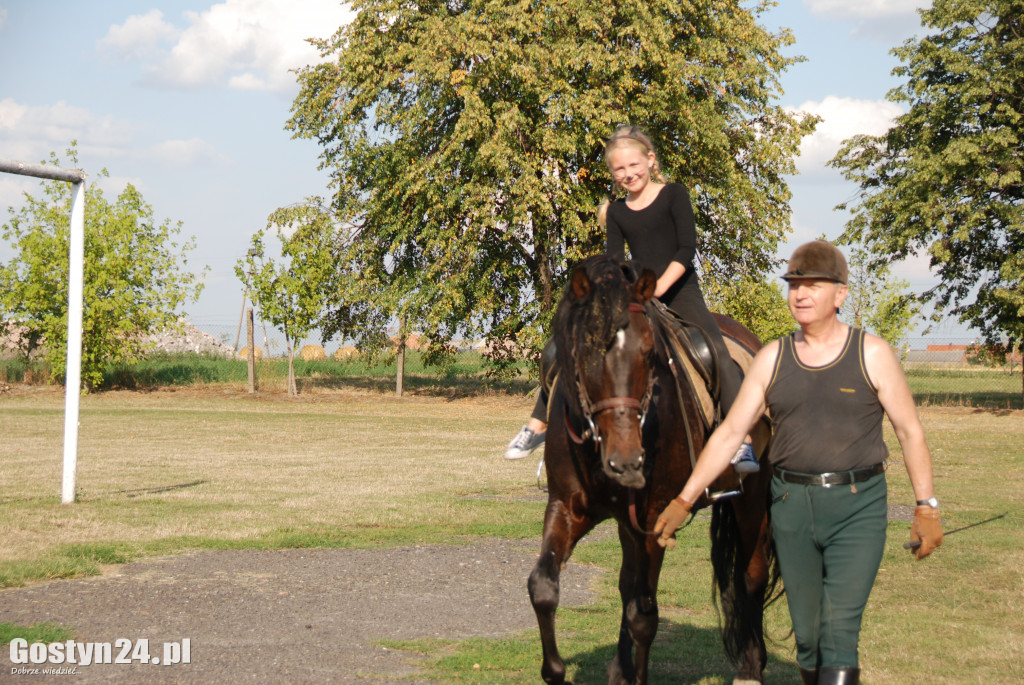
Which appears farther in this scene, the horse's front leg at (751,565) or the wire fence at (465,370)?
the wire fence at (465,370)

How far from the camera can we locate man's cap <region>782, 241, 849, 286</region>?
414cm

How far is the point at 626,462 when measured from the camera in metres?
4.29

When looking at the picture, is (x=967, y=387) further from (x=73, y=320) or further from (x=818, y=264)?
(x=818, y=264)

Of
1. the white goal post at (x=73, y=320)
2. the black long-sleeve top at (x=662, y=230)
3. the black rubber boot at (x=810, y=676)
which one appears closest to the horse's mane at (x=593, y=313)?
the black long-sleeve top at (x=662, y=230)

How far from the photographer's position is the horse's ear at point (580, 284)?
4.77 meters

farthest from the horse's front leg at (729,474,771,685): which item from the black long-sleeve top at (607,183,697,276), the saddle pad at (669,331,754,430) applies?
the black long-sleeve top at (607,183,697,276)

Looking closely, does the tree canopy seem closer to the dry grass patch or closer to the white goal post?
the dry grass patch

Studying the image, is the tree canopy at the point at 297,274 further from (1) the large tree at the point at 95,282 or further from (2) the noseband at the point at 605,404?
(2) the noseband at the point at 605,404

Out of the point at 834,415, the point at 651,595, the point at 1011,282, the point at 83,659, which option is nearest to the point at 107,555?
the point at 83,659

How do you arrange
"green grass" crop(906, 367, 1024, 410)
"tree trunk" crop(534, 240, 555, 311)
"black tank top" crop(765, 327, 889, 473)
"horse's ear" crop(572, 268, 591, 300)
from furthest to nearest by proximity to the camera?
"green grass" crop(906, 367, 1024, 410) → "tree trunk" crop(534, 240, 555, 311) → "horse's ear" crop(572, 268, 591, 300) → "black tank top" crop(765, 327, 889, 473)

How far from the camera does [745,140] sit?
3350cm

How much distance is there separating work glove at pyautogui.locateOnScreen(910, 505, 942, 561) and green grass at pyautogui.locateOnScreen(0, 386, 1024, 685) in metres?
2.25

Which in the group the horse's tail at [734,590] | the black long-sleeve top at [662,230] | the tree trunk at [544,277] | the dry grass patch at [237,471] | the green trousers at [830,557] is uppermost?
the tree trunk at [544,277]

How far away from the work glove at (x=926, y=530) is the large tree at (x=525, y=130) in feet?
86.9
